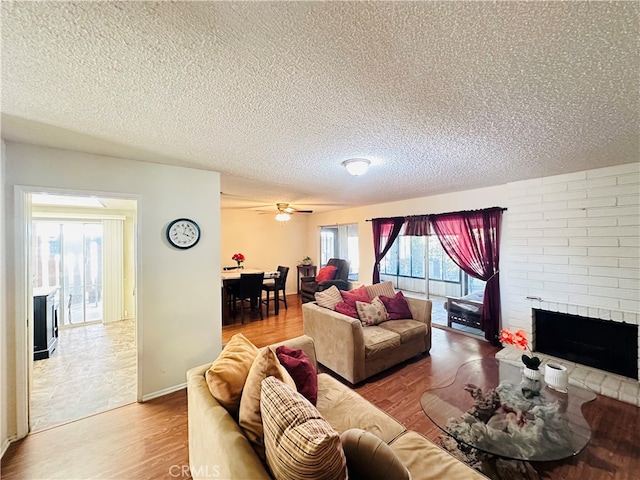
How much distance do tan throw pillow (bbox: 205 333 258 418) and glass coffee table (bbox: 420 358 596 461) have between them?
1.35m

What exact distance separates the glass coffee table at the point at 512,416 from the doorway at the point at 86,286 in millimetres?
3144

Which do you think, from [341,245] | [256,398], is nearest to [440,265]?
[341,245]

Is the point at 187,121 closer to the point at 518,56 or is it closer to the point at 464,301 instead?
the point at 518,56

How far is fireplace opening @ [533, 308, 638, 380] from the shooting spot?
2.75m

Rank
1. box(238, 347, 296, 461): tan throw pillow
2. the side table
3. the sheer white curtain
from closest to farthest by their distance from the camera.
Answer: box(238, 347, 296, 461): tan throw pillow < the sheer white curtain < the side table

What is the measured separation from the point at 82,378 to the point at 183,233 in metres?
2.04

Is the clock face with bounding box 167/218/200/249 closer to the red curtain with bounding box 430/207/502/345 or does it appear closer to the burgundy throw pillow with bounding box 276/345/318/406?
the burgundy throw pillow with bounding box 276/345/318/406

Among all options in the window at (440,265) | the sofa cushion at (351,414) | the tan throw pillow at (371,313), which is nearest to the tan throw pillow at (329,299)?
the tan throw pillow at (371,313)

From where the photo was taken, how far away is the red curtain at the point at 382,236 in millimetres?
5230

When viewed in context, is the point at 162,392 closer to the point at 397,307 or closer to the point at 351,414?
the point at 351,414

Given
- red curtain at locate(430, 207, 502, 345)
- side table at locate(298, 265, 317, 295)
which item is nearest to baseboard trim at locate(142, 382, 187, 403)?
red curtain at locate(430, 207, 502, 345)

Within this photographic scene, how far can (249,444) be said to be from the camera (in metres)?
1.12

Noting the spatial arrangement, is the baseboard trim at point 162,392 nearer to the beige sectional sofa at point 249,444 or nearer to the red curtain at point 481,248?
the beige sectional sofa at point 249,444

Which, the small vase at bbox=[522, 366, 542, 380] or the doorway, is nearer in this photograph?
the small vase at bbox=[522, 366, 542, 380]
